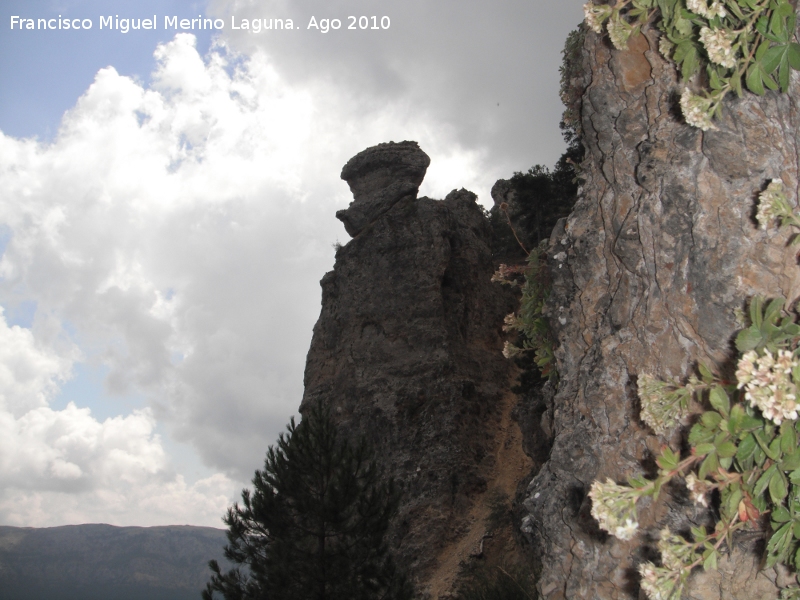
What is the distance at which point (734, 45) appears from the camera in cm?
251

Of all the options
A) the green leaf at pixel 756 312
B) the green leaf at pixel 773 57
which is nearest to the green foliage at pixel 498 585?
the green leaf at pixel 756 312

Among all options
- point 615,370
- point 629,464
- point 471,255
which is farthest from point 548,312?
point 471,255

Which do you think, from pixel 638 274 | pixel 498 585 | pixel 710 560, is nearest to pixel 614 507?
pixel 710 560

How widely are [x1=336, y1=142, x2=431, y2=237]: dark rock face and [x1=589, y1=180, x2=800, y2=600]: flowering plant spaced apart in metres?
23.9

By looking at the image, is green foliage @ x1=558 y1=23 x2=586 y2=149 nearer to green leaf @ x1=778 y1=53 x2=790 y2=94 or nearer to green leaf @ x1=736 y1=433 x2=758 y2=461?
green leaf @ x1=778 y1=53 x2=790 y2=94

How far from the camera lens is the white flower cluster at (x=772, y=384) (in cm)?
188

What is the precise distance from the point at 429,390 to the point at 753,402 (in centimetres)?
1971

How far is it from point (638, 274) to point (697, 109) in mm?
1020

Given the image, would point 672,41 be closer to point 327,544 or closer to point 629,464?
point 629,464

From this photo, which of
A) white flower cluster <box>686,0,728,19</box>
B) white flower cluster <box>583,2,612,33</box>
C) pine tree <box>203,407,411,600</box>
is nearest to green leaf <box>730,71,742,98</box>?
white flower cluster <box>686,0,728,19</box>

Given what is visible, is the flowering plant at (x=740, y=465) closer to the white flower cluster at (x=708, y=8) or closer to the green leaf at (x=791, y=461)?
the green leaf at (x=791, y=461)

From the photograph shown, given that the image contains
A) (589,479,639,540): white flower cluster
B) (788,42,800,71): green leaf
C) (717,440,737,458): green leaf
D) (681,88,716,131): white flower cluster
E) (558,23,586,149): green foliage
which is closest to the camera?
(589,479,639,540): white flower cluster

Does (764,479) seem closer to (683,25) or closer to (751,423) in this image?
(751,423)

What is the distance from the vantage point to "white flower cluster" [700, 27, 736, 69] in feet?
7.98
